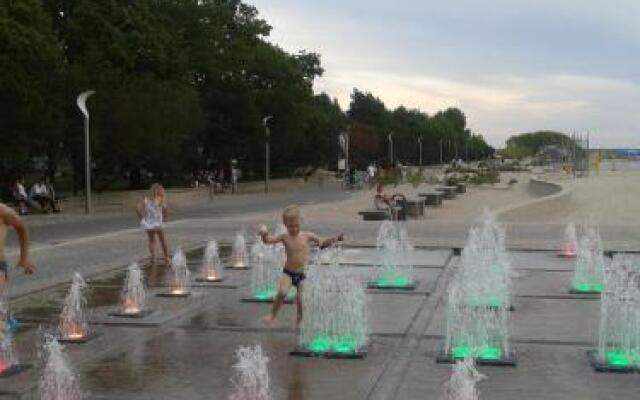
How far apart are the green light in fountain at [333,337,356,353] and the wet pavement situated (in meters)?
0.16

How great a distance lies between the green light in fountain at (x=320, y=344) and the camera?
7.86 metres

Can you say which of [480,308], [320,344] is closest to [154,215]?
[480,308]

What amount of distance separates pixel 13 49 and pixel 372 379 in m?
23.9

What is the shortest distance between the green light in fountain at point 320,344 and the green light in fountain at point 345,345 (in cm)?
8

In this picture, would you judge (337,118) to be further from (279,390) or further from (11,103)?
(279,390)

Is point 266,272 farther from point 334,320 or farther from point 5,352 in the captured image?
point 5,352

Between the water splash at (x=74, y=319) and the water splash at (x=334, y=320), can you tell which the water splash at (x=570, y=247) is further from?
the water splash at (x=74, y=319)

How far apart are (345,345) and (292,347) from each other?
0.46 meters

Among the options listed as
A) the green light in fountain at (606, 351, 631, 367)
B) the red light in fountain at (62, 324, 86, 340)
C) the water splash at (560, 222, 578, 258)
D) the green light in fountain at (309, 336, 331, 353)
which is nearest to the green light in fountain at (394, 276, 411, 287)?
the green light in fountain at (309, 336, 331, 353)

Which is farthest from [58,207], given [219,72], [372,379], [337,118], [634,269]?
[337,118]

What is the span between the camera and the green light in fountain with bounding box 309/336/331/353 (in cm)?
786

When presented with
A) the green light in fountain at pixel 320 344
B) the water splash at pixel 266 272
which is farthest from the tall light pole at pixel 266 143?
the green light in fountain at pixel 320 344

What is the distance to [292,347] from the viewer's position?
807 cm

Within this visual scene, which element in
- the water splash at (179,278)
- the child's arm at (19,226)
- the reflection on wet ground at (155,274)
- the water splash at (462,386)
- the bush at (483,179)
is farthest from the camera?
the bush at (483,179)
